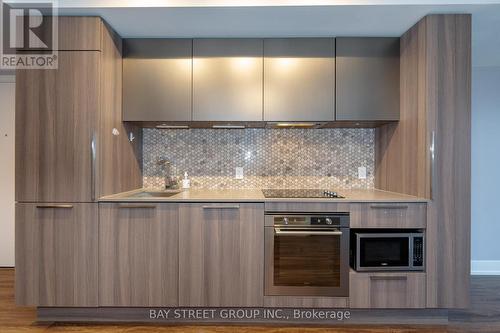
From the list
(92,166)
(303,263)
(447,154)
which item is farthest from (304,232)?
(92,166)

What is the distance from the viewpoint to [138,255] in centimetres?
209

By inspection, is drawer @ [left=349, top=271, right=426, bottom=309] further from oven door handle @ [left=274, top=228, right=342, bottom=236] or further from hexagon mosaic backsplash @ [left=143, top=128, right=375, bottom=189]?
hexagon mosaic backsplash @ [left=143, top=128, right=375, bottom=189]

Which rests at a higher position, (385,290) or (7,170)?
(7,170)

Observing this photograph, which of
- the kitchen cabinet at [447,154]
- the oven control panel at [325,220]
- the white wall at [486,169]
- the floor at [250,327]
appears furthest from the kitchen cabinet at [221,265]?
the white wall at [486,169]

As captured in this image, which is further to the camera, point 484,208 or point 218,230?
point 484,208

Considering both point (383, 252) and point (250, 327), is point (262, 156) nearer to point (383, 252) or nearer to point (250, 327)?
point (383, 252)

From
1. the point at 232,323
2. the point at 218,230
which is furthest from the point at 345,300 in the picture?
the point at 218,230

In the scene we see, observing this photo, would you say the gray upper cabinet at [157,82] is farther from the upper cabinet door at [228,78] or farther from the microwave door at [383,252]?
the microwave door at [383,252]

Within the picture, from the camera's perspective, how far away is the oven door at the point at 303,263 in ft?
6.85

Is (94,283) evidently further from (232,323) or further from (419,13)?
(419,13)

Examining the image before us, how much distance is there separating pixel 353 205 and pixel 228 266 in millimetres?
1007

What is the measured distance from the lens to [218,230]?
2.10 m

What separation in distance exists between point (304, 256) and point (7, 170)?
3308mm

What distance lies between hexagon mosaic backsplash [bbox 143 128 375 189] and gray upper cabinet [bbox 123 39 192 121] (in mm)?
441
